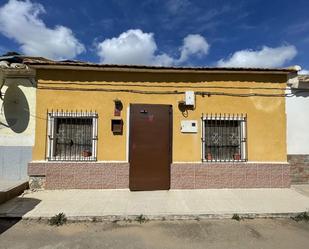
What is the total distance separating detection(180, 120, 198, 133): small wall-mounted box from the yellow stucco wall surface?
101mm

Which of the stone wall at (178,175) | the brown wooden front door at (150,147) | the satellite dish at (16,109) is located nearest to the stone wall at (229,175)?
the stone wall at (178,175)

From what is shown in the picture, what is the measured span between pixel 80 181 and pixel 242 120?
4811 millimetres

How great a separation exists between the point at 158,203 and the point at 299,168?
4.47 m

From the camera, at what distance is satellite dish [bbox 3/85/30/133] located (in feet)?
25.6

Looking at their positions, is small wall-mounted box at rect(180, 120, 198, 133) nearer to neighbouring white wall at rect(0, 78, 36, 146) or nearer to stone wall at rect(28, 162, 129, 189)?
stone wall at rect(28, 162, 129, 189)

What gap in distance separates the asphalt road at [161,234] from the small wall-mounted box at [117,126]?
2897 millimetres

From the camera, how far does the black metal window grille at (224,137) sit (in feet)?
26.5

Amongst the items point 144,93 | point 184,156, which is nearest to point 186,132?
point 184,156

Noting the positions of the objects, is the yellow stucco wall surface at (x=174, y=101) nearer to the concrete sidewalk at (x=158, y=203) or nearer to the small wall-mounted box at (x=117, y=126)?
the small wall-mounted box at (x=117, y=126)

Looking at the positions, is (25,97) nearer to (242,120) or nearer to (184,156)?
(184,156)

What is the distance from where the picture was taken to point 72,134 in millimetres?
7965

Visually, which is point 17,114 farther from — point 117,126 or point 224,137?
point 224,137

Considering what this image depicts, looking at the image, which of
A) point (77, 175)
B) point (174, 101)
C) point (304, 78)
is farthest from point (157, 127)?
point (304, 78)

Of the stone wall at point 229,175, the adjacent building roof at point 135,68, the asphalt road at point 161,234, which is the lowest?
the asphalt road at point 161,234
